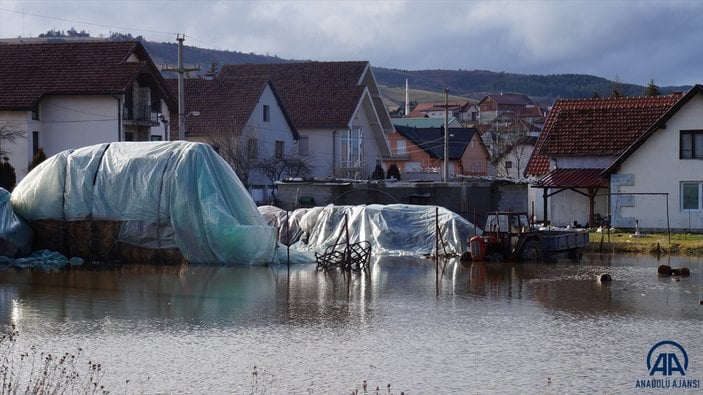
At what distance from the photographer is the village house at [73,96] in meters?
54.9

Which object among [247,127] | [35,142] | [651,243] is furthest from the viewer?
[247,127]

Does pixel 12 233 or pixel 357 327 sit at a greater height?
pixel 12 233

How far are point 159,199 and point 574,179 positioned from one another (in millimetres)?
21915

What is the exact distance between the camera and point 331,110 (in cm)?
7138

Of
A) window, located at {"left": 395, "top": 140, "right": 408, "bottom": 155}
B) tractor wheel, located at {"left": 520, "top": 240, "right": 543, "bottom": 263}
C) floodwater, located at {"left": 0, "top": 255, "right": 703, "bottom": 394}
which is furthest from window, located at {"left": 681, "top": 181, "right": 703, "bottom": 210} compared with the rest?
window, located at {"left": 395, "top": 140, "right": 408, "bottom": 155}

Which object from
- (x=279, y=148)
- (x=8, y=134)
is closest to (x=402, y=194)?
(x=279, y=148)

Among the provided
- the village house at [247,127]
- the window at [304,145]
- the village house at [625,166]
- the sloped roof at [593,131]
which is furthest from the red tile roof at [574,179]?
the window at [304,145]

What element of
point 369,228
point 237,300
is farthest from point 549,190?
point 237,300

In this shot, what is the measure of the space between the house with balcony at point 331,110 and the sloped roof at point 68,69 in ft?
38.5

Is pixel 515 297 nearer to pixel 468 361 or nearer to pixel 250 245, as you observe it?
pixel 468 361

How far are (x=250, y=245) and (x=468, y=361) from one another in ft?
62.9

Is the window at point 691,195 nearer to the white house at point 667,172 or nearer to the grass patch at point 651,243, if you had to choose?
the white house at point 667,172

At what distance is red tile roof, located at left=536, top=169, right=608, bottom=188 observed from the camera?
50122 millimetres

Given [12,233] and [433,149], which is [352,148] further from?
[12,233]
